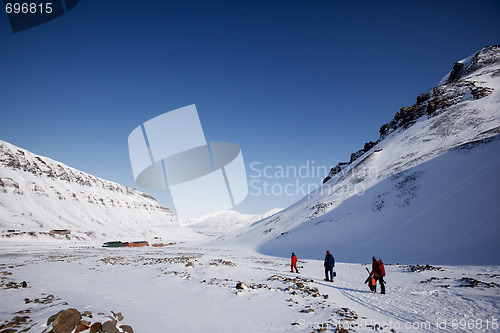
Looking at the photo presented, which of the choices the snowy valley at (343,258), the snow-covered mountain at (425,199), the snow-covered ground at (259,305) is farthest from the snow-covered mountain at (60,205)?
the snow-covered ground at (259,305)

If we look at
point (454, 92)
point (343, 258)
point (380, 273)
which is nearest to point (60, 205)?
point (343, 258)

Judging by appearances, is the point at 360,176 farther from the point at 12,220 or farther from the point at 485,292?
the point at 12,220

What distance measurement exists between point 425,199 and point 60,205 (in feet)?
402

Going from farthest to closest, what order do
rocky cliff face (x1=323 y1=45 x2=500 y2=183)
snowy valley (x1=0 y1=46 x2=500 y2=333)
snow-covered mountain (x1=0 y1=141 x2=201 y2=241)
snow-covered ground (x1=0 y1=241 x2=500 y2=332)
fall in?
snow-covered mountain (x1=0 y1=141 x2=201 y2=241) < rocky cliff face (x1=323 y1=45 x2=500 y2=183) < snowy valley (x1=0 y1=46 x2=500 y2=333) < snow-covered ground (x1=0 y1=241 x2=500 y2=332)

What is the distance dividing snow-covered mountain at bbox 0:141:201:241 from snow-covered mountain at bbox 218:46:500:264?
221 feet

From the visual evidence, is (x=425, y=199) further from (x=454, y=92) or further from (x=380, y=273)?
(x=454, y=92)

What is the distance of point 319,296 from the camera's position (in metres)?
9.00

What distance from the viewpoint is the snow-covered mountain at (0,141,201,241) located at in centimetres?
7200

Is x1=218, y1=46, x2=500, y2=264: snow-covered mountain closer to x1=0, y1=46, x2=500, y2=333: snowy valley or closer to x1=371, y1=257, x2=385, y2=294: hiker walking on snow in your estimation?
x1=0, y1=46, x2=500, y2=333: snowy valley

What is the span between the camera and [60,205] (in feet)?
301

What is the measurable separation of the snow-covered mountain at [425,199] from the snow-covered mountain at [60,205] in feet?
221

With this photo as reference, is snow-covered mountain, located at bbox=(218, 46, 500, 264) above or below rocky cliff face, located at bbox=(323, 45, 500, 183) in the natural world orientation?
below

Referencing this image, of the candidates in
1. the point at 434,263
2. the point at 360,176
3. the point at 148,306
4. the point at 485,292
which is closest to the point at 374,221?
the point at 434,263

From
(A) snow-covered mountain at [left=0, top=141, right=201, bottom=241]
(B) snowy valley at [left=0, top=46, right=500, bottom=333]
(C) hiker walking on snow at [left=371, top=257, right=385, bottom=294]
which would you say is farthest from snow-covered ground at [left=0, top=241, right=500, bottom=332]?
(A) snow-covered mountain at [left=0, top=141, right=201, bottom=241]
